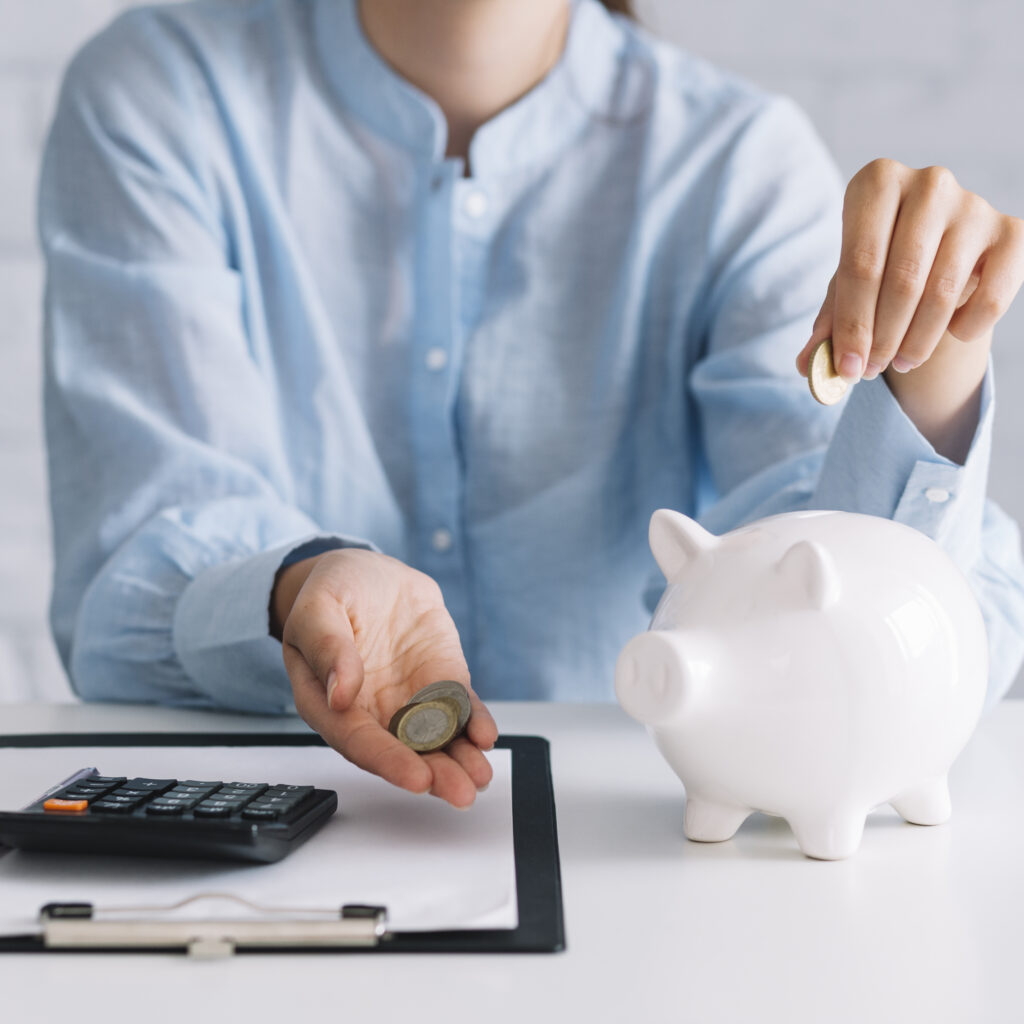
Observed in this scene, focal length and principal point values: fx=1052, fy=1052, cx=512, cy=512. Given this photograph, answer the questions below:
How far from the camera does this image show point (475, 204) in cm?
80

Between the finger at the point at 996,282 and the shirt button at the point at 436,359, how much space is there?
1.36ft

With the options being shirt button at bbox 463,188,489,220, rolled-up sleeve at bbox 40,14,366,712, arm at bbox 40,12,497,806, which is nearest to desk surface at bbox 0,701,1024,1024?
arm at bbox 40,12,497,806

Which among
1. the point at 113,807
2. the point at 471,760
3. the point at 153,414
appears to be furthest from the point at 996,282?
the point at 153,414

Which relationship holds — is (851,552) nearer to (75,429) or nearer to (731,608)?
(731,608)

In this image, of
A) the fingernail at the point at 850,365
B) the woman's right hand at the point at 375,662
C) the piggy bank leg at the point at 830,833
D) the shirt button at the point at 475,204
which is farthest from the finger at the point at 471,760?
the shirt button at the point at 475,204

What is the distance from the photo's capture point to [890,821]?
A: 0.40 m

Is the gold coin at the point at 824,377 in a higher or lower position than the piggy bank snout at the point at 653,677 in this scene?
higher

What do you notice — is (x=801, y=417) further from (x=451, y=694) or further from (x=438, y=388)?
(x=451, y=694)

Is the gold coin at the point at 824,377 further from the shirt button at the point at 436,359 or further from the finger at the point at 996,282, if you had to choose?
the shirt button at the point at 436,359

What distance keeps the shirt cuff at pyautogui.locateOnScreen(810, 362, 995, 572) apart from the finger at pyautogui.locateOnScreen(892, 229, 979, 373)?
78mm

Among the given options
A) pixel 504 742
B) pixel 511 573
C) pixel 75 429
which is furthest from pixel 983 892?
pixel 75 429

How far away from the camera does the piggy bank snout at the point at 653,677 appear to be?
1.06 ft

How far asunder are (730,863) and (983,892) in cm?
8

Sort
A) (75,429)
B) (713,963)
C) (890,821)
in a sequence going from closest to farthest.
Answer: (713,963) < (890,821) < (75,429)
